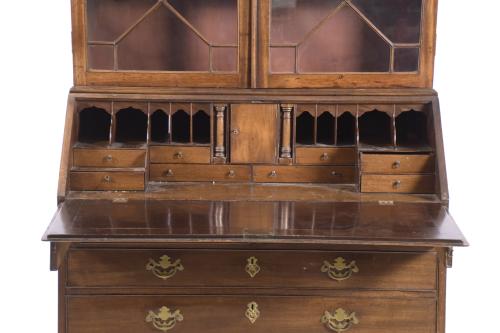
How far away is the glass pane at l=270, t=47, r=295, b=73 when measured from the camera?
4859mm

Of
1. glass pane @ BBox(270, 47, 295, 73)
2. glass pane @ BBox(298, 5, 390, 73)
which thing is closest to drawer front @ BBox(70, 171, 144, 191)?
glass pane @ BBox(270, 47, 295, 73)

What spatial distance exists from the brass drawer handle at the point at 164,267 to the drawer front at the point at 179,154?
60cm

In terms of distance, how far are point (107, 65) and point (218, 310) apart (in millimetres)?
1270

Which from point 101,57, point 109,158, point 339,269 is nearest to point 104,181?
point 109,158

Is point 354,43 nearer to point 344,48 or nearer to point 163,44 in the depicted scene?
point 344,48

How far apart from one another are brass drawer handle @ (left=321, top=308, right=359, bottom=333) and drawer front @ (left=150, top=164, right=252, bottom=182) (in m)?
0.79

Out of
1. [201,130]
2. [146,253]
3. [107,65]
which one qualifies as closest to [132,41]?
[107,65]

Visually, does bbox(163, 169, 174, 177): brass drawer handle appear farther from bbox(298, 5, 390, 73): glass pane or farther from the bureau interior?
bbox(298, 5, 390, 73): glass pane

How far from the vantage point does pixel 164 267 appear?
446 centimetres

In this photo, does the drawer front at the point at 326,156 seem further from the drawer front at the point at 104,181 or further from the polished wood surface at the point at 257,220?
the drawer front at the point at 104,181

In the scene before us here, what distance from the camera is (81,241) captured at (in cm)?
411

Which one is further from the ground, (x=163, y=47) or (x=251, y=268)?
(x=163, y=47)

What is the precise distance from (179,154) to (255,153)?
13.9 inches

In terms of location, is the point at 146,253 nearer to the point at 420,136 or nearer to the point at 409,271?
the point at 409,271
